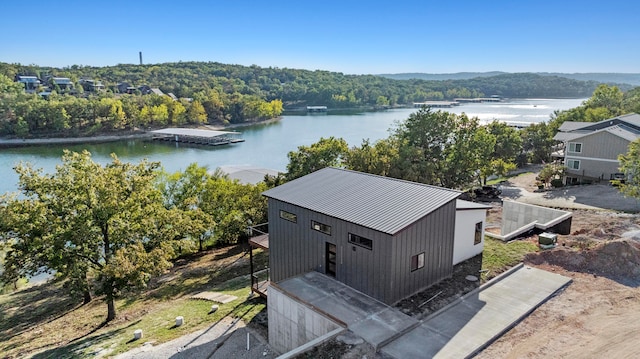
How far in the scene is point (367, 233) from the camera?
1007 cm

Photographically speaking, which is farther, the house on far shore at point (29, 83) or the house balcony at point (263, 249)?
the house on far shore at point (29, 83)

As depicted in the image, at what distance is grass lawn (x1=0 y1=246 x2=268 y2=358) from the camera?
1187cm

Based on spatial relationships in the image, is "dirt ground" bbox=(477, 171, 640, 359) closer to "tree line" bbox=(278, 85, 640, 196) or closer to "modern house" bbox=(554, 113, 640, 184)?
"tree line" bbox=(278, 85, 640, 196)

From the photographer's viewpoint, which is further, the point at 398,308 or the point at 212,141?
the point at 212,141

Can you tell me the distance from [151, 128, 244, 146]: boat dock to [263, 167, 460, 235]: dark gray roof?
166ft

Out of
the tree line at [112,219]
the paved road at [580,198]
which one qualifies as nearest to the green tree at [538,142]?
the paved road at [580,198]

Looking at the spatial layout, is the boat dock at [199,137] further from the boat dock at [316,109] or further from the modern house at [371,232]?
the boat dock at [316,109]

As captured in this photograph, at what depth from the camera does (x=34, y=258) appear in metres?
12.5

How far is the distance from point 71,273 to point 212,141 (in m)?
51.6

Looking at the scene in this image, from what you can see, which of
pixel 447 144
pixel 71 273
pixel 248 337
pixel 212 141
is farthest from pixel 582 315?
pixel 212 141

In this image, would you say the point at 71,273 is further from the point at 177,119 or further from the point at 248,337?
the point at 177,119

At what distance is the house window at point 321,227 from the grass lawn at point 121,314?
3671 mm

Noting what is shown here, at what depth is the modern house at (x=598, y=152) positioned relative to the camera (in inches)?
1086

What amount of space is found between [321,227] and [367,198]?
1.50 m
